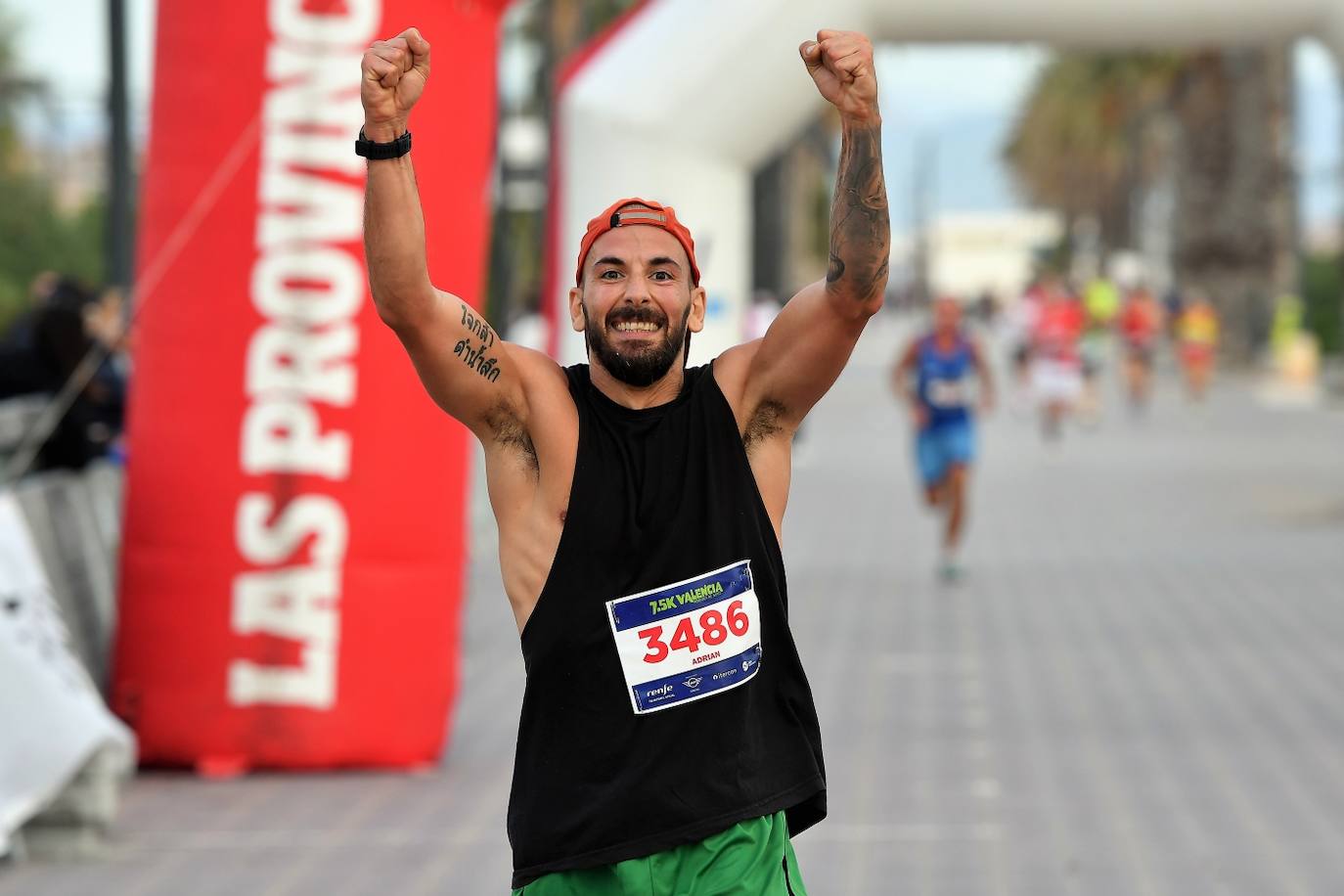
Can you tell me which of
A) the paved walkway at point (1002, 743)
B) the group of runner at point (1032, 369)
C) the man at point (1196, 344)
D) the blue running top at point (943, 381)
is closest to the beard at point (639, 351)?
the paved walkway at point (1002, 743)

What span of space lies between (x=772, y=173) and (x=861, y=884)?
1716 centimetres

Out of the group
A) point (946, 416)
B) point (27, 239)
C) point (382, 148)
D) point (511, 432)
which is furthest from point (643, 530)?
point (27, 239)

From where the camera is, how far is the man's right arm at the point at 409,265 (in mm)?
3141

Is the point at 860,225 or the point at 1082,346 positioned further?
the point at 1082,346

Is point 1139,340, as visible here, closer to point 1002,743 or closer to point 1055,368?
point 1055,368

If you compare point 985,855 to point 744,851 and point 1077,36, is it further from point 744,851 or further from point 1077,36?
point 1077,36

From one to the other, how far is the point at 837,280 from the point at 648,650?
0.64 metres

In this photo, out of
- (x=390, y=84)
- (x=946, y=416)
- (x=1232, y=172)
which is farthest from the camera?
(x=1232, y=172)

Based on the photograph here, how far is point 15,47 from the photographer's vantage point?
31.7 metres

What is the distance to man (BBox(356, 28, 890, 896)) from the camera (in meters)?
3.23

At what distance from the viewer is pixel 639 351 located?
3252 millimetres

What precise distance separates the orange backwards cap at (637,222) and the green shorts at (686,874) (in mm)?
876

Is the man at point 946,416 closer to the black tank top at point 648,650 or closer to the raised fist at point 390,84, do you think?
the black tank top at point 648,650

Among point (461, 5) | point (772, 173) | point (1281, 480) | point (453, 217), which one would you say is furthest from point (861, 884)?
point (772, 173)
